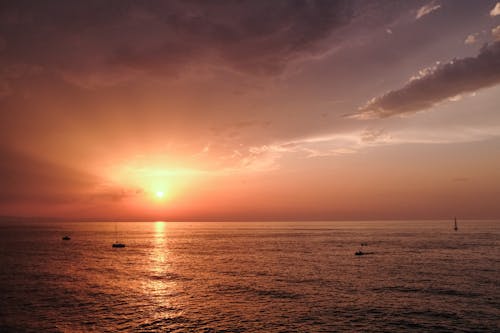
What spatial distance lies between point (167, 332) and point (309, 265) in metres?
58.2

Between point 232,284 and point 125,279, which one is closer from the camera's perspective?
point 232,284

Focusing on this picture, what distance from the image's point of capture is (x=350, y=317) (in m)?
47.0

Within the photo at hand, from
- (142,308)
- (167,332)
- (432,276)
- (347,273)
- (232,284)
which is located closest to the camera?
(167,332)

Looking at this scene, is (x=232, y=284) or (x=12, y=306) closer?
(x=12, y=306)

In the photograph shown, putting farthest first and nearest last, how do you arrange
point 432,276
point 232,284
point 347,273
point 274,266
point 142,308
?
point 274,266, point 347,273, point 432,276, point 232,284, point 142,308

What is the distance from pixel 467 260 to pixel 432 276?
31.6m

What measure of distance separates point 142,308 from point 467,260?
8978 cm

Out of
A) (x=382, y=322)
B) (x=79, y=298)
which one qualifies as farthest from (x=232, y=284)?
(x=382, y=322)

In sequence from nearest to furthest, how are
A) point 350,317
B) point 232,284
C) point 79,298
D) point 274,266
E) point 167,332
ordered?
point 167,332 → point 350,317 → point 79,298 → point 232,284 → point 274,266

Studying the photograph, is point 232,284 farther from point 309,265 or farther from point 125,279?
point 309,265

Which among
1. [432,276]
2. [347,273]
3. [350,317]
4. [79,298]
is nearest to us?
[350,317]

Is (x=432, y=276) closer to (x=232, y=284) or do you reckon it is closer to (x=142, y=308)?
(x=232, y=284)

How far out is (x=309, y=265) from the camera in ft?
308

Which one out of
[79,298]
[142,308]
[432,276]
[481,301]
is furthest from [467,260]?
[79,298]
